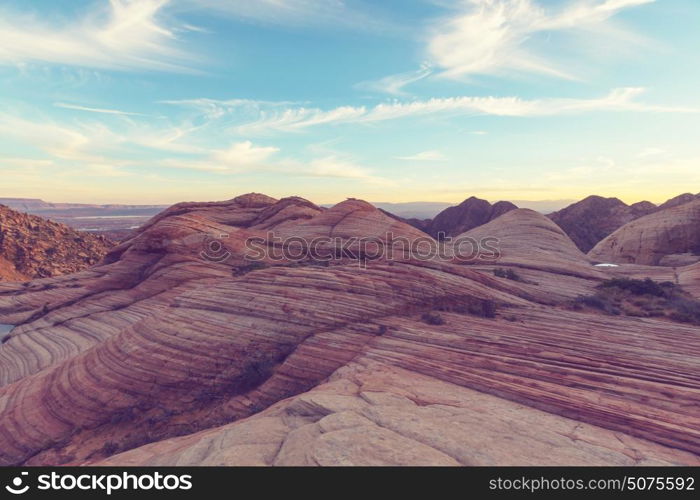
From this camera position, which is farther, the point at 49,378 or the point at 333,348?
the point at 49,378

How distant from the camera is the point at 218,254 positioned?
99.4 feet

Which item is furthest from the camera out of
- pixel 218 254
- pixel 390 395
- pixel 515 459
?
pixel 218 254

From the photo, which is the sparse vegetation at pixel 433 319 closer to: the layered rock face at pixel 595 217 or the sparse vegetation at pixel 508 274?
the sparse vegetation at pixel 508 274

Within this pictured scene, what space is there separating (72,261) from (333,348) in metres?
59.9

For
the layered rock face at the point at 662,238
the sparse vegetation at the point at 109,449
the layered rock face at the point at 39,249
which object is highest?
the layered rock face at the point at 662,238

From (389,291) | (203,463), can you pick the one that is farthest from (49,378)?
(389,291)

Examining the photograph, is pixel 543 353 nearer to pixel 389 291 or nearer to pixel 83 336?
pixel 389 291

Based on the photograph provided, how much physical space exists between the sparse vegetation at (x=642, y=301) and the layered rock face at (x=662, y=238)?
78.8ft

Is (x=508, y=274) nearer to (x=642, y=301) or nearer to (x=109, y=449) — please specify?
(x=642, y=301)

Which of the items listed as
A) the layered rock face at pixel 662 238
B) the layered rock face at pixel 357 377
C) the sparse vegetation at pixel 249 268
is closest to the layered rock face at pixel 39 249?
the layered rock face at pixel 357 377

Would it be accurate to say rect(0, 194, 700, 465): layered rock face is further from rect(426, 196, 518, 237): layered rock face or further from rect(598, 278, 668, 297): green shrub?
rect(426, 196, 518, 237): layered rock face

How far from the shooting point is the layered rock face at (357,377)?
7.55 m

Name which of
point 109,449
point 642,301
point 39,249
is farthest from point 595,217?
point 39,249

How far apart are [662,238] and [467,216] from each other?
53836 millimetres
